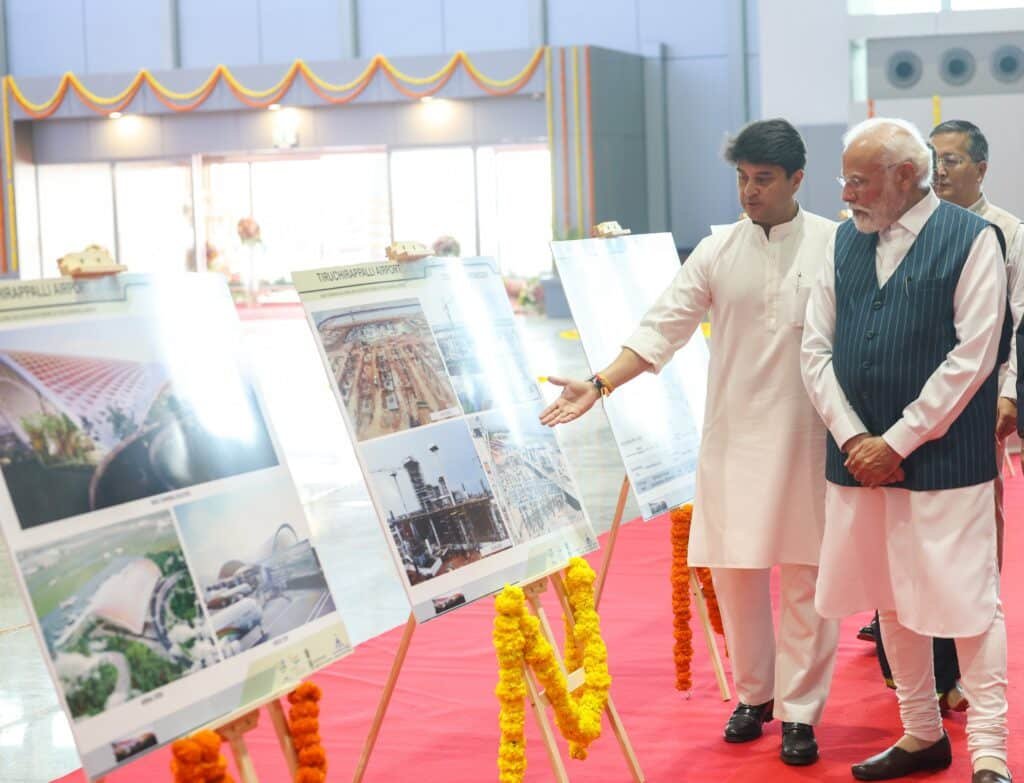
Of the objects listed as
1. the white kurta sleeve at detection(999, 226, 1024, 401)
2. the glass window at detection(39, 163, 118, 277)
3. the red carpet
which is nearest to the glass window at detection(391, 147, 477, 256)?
the glass window at detection(39, 163, 118, 277)

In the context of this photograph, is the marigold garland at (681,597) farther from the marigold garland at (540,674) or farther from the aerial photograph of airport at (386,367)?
the aerial photograph of airport at (386,367)

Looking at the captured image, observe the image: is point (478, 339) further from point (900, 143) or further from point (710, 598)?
point (710, 598)

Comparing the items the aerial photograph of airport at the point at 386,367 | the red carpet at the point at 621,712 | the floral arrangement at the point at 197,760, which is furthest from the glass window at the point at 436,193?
the floral arrangement at the point at 197,760

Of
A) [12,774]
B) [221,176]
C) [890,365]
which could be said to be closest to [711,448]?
[890,365]

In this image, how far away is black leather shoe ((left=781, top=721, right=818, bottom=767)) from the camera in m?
3.33

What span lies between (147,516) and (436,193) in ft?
59.0

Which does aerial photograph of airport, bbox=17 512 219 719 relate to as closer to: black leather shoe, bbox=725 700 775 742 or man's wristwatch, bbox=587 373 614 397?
man's wristwatch, bbox=587 373 614 397

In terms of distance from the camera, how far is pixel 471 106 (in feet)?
62.7

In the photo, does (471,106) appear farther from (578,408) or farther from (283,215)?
(578,408)

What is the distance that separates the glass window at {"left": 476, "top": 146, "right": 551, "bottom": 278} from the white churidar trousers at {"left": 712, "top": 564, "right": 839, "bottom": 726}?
1605 cm

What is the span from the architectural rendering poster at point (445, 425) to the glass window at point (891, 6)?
714 centimetres

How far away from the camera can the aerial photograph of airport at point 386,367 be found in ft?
9.66

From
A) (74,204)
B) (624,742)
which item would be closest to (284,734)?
(624,742)

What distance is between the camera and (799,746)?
131 inches
